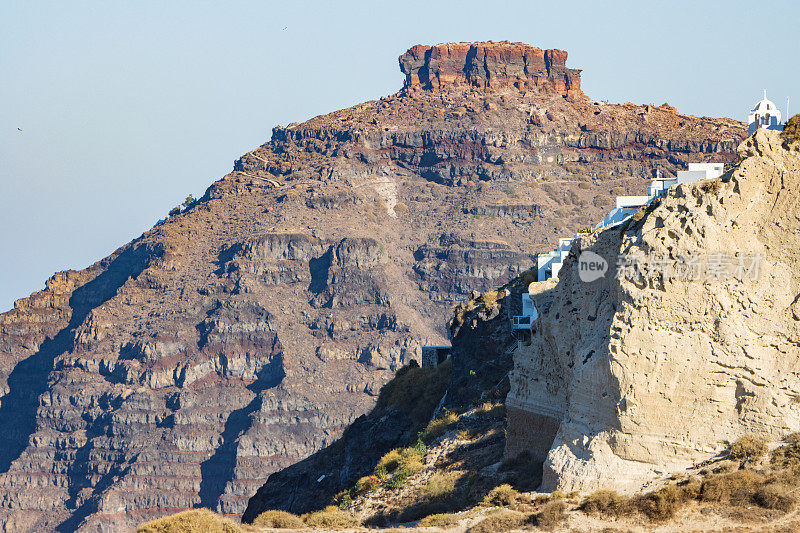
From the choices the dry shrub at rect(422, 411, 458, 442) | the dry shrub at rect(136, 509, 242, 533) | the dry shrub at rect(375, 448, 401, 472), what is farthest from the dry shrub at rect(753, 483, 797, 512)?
the dry shrub at rect(375, 448, 401, 472)

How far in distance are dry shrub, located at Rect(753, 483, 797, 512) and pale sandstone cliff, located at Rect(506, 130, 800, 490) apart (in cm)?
175

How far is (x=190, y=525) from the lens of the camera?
3647cm

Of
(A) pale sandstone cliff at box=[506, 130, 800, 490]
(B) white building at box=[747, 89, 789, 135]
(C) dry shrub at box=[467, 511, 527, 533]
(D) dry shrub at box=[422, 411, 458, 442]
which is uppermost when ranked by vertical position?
(B) white building at box=[747, 89, 789, 135]

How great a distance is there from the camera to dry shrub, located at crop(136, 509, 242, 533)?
119 feet

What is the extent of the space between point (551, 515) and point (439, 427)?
909 inches

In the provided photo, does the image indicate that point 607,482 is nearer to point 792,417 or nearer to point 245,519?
point 792,417

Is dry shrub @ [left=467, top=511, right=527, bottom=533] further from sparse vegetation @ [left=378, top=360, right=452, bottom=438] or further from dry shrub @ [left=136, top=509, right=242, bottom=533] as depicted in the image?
sparse vegetation @ [left=378, top=360, right=452, bottom=438]

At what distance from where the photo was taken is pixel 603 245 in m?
38.8

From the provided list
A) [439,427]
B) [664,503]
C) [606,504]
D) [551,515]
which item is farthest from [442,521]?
[439,427]

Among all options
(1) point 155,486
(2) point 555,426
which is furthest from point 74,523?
(2) point 555,426

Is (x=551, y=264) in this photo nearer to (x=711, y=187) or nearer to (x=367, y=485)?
(x=367, y=485)

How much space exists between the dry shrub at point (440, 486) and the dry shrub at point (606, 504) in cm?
1223

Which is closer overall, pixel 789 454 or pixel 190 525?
pixel 789 454

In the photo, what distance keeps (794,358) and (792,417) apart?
57.0 inches
